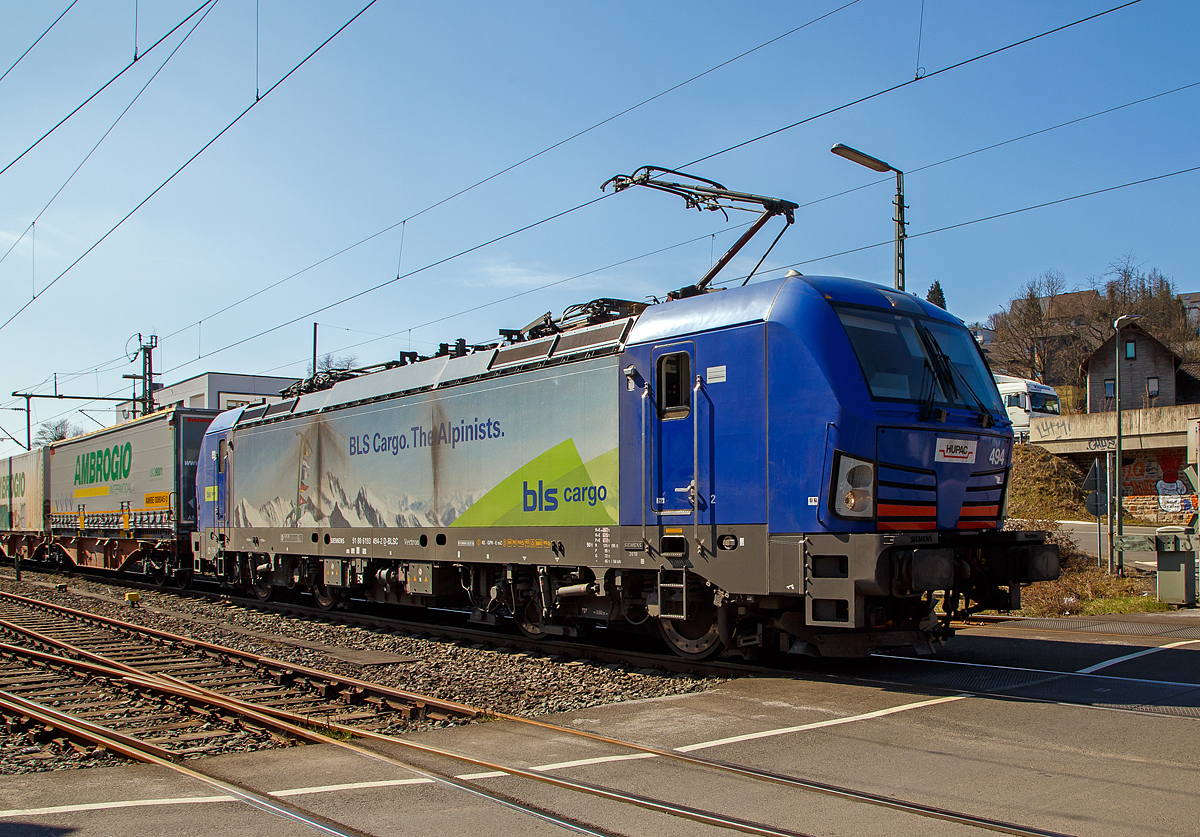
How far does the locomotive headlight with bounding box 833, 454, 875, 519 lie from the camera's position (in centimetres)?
795

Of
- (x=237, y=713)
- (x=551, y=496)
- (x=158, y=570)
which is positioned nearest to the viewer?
(x=237, y=713)

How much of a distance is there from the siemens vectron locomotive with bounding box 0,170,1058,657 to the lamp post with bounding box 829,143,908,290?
3.45 metres

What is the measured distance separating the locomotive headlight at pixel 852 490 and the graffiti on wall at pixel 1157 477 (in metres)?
27.4

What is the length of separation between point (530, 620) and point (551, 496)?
214cm

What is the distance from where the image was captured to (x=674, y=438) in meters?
9.24

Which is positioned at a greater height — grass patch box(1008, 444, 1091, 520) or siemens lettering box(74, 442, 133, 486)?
siemens lettering box(74, 442, 133, 486)

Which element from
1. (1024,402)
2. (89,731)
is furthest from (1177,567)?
(1024,402)

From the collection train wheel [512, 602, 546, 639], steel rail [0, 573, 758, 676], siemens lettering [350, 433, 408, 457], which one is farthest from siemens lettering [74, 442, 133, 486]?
train wheel [512, 602, 546, 639]

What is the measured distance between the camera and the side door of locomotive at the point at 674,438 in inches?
358

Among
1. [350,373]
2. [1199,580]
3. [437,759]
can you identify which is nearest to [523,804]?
[437,759]

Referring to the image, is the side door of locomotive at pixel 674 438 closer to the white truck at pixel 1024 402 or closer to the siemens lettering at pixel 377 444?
the siemens lettering at pixel 377 444

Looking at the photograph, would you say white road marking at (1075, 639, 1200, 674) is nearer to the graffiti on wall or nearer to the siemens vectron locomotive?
the siemens vectron locomotive

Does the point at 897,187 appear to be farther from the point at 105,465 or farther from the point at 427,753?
the point at 105,465

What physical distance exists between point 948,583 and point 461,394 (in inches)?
264
